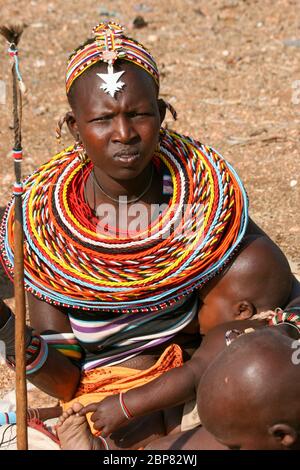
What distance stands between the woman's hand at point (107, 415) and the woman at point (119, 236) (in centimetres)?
13

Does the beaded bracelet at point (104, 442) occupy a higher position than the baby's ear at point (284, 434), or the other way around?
the baby's ear at point (284, 434)

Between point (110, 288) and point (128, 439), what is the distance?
0.53 meters

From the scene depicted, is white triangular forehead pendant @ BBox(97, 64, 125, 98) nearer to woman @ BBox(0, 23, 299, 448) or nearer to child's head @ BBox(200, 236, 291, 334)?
woman @ BBox(0, 23, 299, 448)

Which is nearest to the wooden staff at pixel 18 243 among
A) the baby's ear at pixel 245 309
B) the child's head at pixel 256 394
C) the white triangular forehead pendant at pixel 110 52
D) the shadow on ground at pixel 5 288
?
the child's head at pixel 256 394

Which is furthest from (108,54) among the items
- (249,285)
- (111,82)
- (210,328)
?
(210,328)

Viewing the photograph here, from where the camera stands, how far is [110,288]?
3170 mm

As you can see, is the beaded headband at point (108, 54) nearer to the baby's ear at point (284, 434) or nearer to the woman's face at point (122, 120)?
the woman's face at point (122, 120)

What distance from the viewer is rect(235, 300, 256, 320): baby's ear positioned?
3250 millimetres

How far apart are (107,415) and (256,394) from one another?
719 millimetres

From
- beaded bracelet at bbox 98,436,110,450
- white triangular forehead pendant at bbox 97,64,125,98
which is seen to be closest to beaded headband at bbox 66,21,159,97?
white triangular forehead pendant at bbox 97,64,125,98

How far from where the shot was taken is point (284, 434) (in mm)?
2520

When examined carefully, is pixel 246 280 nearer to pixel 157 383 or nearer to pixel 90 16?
pixel 157 383

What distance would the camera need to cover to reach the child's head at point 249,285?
10.7ft

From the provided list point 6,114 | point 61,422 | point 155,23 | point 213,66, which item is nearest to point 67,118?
point 61,422
